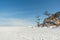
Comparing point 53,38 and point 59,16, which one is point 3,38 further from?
point 59,16

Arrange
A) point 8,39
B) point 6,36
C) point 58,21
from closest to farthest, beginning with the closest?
point 8,39 → point 6,36 → point 58,21

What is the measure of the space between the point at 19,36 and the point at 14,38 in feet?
0.72

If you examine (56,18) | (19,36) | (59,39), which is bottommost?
(59,39)

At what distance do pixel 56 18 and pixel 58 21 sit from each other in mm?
673

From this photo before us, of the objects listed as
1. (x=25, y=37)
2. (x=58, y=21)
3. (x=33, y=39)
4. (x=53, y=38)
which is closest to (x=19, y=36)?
(x=25, y=37)

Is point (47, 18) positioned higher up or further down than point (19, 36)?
higher up

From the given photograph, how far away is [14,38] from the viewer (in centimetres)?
405

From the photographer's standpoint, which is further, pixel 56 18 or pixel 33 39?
pixel 56 18

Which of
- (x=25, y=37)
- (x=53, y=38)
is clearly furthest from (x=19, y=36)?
(x=53, y=38)

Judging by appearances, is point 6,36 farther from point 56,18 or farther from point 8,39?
point 56,18

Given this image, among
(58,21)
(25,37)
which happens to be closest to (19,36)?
(25,37)

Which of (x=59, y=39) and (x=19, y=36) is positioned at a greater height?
(x=19, y=36)

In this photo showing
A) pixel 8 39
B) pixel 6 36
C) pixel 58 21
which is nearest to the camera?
pixel 8 39

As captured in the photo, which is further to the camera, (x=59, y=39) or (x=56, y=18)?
(x=56, y=18)
